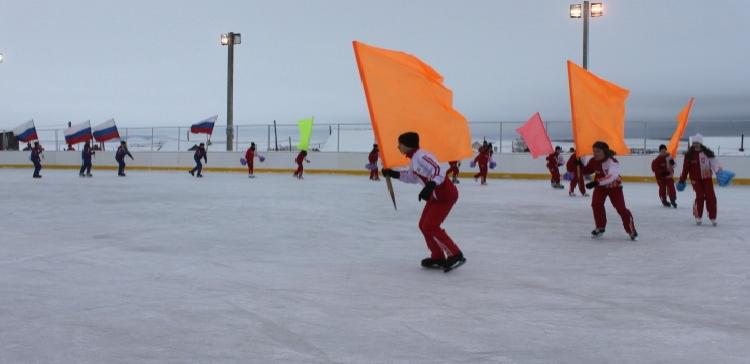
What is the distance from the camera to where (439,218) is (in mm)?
6684

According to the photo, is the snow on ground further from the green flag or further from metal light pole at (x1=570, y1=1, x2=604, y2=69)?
metal light pole at (x1=570, y1=1, x2=604, y2=69)

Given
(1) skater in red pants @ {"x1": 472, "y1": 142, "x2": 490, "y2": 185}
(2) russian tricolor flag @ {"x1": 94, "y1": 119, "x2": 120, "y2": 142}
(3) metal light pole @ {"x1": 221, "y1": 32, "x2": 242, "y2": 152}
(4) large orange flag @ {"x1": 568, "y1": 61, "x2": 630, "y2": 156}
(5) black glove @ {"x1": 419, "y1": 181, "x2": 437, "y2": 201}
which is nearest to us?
(5) black glove @ {"x1": 419, "y1": 181, "x2": 437, "y2": 201}

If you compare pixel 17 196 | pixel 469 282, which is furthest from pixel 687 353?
pixel 17 196

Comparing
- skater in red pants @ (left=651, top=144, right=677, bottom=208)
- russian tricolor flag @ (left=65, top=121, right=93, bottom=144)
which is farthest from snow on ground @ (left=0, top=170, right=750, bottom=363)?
russian tricolor flag @ (left=65, top=121, right=93, bottom=144)

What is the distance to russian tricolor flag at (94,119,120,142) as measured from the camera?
29522 millimetres

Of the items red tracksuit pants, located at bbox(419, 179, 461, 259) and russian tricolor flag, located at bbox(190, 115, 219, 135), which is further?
russian tricolor flag, located at bbox(190, 115, 219, 135)

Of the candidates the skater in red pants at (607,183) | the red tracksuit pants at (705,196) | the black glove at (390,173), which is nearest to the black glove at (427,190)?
the black glove at (390,173)

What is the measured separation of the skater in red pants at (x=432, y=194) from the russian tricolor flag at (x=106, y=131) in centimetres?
2590

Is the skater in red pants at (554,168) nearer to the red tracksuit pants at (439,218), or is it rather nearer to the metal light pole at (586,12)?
the metal light pole at (586,12)

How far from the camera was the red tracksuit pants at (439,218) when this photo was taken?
21.9 feet

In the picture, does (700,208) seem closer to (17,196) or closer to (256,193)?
(256,193)

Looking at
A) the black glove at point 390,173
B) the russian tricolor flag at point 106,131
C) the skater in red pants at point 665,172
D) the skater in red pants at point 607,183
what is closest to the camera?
the black glove at point 390,173

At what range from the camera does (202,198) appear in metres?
16.1

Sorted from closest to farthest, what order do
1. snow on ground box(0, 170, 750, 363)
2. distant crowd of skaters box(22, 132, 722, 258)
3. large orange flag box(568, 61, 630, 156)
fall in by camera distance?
snow on ground box(0, 170, 750, 363)
distant crowd of skaters box(22, 132, 722, 258)
large orange flag box(568, 61, 630, 156)
